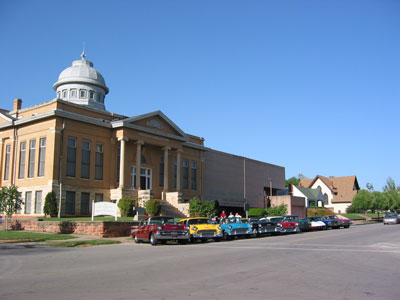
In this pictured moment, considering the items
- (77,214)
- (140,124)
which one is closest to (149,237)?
(77,214)

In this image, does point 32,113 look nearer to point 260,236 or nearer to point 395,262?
point 260,236

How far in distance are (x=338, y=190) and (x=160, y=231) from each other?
7379cm

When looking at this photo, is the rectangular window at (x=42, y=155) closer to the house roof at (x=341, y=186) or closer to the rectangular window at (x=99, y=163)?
the rectangular window at (x=99, y=163)

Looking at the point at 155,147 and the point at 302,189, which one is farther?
the point at 302,189

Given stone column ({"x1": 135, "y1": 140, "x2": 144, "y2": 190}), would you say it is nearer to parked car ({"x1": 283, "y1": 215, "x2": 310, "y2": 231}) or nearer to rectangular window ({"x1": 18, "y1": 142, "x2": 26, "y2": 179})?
rectangular window ({"x1": 18, "y1": 142, "x2": 26, "y2": 179})

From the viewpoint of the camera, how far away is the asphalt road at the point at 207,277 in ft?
27.6

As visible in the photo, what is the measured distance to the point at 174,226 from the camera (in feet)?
73.7

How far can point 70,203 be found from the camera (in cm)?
3809

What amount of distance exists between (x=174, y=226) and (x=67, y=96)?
3387 centimetres

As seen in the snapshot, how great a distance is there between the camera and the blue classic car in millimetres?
25828

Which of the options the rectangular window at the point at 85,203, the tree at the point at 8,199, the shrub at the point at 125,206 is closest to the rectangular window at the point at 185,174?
the shrub at the point at 125,206

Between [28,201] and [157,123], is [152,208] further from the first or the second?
[28,201]

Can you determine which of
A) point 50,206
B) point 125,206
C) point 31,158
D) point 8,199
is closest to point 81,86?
point 31,158

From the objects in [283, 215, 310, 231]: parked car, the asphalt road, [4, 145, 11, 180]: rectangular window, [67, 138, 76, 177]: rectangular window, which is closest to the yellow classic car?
the asphalt road
